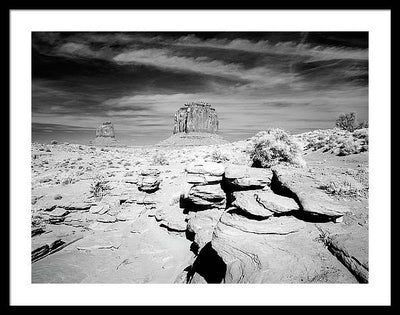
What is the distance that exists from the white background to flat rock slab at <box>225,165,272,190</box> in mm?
2290

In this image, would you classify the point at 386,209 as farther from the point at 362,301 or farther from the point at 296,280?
the point at 296,280

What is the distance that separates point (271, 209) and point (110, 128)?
8704cm

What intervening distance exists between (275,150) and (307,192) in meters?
2.82

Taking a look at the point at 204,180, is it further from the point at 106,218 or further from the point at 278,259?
the point at 278,259

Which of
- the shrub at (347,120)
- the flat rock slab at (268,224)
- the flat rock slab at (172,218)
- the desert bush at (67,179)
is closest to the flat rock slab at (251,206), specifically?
the flat rock slab at (268,224)

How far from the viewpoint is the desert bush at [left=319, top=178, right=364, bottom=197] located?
4344 millimetres

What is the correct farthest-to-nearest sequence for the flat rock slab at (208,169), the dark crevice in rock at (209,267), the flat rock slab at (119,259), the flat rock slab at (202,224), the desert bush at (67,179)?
the desert bush at (67,179)
the flat rock slab at (208,169)
the flat rock slab at (202,224)
the flat rock slab at (119,259)
the dark crevice in rock at (209,267)

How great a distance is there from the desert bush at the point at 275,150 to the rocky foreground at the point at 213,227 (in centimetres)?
74

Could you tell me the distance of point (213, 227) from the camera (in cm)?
589

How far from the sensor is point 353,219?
12.5 feet

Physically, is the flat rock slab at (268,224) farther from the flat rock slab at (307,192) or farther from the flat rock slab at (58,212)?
the flat rock slab at (58,212)

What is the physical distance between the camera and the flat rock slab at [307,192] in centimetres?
388

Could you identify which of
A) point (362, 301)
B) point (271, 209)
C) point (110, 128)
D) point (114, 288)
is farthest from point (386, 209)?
point (110, 128)

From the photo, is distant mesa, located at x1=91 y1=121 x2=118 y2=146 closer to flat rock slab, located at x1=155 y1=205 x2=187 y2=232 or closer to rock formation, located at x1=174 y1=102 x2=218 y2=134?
rock formation, located at x1=174 y1=102 x2=218 y2=134
